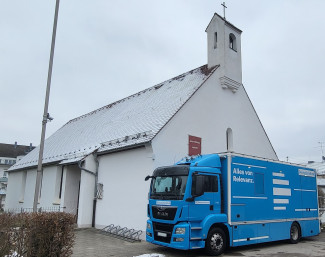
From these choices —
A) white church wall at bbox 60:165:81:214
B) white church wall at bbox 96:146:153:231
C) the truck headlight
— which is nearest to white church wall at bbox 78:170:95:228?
white church wall at bbox 96:146:153:231

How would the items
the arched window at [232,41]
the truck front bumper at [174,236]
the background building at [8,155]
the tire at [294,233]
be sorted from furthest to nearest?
the background building at [8,155], the arched window at [232,41], the tire at [294,233], the truck front bumper at [174,236]

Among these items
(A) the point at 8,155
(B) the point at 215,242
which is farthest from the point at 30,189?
(A) the point at 8,155

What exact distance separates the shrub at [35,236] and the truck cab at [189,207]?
4027 mm

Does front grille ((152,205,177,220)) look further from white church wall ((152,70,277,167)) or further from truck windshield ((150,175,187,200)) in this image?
white church wall ((152,70,277,167))

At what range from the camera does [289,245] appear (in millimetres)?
13156

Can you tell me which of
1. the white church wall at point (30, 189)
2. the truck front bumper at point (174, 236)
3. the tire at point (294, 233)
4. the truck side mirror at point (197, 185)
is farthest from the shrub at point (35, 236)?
the white church wall at point (30, 189)

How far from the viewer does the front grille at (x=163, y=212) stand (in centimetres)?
1029

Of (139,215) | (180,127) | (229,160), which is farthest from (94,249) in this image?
(180,127)

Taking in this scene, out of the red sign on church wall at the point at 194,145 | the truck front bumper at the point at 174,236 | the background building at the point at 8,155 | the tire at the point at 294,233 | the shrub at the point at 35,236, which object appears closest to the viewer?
the shrub at the point at 35,236

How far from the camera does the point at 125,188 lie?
15.5 m

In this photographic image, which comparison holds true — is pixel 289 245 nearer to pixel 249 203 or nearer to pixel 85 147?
pixel 249 203

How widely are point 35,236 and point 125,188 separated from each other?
8.72 meters

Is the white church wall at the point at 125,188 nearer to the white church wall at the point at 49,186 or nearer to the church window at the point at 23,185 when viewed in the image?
the white church wall at the point at 49,186

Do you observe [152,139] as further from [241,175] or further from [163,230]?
[163,230]
